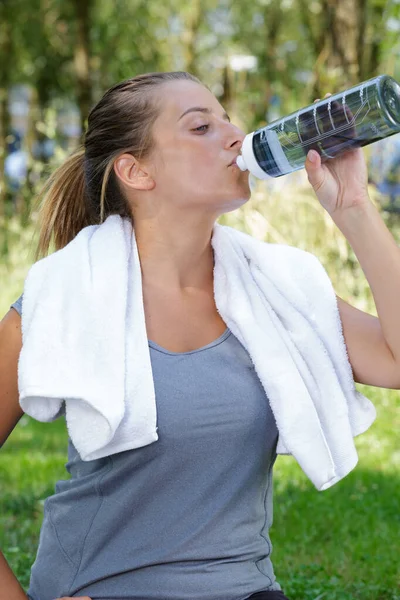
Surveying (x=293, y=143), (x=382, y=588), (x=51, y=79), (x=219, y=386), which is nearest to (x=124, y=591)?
(x=219, y=386)

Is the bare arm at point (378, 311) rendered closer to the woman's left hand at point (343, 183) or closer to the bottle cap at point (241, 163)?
the woman's left hand at point (343, 183)

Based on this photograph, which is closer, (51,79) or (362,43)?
(362,43)

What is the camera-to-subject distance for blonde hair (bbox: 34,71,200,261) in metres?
2.60

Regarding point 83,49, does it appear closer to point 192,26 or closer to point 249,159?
point 192,26

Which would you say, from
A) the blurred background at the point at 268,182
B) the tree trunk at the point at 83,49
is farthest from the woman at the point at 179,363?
the tree trunk at the point at 83,49

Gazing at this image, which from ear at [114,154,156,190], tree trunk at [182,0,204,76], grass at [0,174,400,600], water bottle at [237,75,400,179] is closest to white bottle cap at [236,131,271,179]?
water bottle at [237,75,400,179]

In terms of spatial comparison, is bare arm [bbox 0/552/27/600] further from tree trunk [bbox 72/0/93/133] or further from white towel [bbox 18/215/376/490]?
tree trunk [bbox 72/0/93/133]

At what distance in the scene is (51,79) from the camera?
1903 centimetres

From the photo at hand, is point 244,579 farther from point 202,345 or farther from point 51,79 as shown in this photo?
point 51,79

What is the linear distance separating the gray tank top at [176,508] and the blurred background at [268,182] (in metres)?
0.72

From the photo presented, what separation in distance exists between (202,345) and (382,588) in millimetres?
1519

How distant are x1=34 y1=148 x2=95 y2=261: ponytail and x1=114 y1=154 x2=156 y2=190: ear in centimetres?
17

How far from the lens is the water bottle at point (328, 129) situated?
2.36 m

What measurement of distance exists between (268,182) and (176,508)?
566 cm
